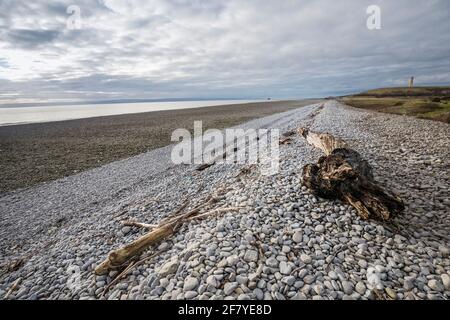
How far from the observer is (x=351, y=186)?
19.8 ft

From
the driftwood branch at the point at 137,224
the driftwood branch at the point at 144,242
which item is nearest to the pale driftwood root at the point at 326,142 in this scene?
the driftwood branch at the point at 144,242

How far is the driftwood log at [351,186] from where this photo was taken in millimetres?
5575

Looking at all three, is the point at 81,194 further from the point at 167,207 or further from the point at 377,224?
the point at 377,224

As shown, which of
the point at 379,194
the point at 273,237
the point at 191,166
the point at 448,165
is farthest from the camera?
the point at 191,166

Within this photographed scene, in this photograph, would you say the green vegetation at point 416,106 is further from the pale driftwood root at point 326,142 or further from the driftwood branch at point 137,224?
the driftwood branch at point 137,224

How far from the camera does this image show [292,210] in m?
6.06

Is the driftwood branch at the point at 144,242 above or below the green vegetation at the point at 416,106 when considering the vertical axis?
below

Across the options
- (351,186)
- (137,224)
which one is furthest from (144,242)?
(351,186)

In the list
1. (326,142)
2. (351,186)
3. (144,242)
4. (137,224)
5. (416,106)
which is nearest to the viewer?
(144,242)

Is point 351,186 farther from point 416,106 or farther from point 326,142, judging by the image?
point 416,106

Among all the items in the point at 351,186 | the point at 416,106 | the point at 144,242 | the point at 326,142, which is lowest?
the point at 144,242

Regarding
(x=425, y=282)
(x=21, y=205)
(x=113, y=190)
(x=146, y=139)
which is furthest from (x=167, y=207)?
(x=146, y=139)

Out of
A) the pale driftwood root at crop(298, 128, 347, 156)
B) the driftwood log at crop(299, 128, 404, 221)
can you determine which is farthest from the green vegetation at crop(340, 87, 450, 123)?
the driftwood log at crop(299, 128, 404, 221)
